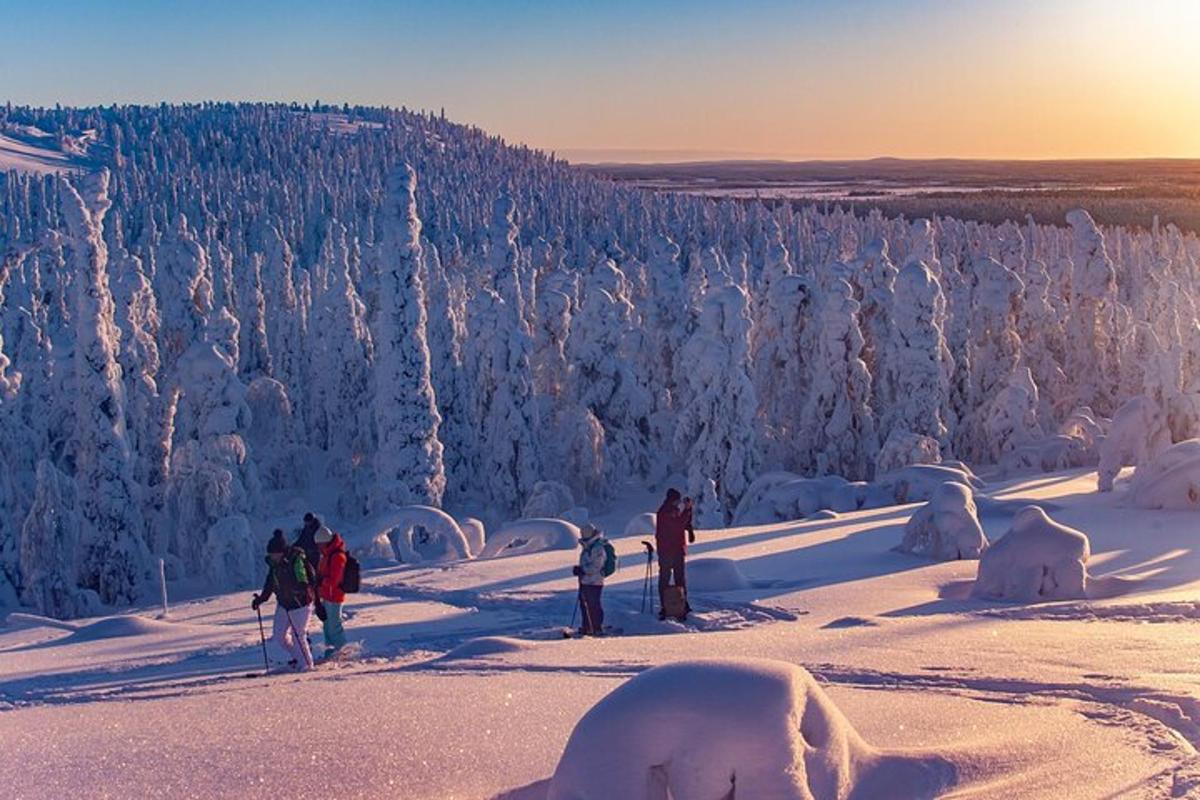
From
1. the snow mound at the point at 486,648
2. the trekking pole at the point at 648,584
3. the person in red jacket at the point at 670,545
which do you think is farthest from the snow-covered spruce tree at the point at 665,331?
the snow mound at the point at 486,648

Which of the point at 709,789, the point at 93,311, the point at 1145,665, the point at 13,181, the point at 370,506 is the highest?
the point at 13,181

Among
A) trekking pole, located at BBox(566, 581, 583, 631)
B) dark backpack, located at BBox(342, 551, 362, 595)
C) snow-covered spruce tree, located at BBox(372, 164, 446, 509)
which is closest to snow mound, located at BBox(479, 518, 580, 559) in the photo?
trekking pole, located at BBox(566, 581, 583, 631)

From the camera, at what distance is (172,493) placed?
3575 cm

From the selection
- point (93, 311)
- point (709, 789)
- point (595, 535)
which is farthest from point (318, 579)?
point (93, 311)

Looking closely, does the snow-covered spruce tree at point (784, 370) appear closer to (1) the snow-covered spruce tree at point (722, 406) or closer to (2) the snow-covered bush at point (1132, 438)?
(1) the snow-covered spruce tree at point (722, 406)

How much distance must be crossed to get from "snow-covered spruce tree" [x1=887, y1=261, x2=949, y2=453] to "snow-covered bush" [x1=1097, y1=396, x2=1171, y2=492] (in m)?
16.5

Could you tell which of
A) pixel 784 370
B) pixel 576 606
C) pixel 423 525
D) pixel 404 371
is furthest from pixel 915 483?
pixel 784 370

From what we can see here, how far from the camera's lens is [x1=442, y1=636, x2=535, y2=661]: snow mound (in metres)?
11.1

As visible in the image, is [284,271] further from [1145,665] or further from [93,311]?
[1145,665]

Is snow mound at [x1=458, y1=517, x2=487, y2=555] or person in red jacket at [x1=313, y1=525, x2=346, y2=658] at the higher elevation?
person in red jacket at [x1=313, y1=525, x2=346, y2=658]

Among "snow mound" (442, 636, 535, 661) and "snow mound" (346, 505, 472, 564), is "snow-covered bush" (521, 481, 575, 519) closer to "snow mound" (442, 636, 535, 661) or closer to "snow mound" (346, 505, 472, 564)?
"snow mound" (346, 505, 472, 564)

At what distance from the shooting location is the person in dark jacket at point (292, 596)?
438 inches

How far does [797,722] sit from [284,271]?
63072mm

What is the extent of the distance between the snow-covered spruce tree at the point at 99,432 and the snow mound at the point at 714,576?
59.7 feet
